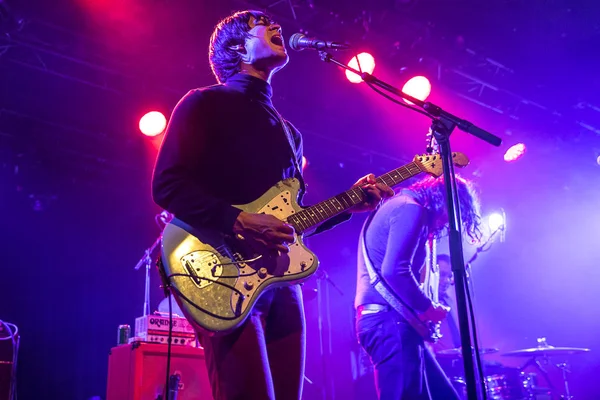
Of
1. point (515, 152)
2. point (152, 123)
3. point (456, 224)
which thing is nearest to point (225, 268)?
point (456, 224)

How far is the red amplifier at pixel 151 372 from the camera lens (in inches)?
186

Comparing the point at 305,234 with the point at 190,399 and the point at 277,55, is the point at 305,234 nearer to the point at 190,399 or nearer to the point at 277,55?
the point at 277,55

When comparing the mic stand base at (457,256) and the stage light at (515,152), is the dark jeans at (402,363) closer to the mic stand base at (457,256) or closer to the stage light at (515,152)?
the mic stand base at (457,256)

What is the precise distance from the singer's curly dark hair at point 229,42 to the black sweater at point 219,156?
0.33 m

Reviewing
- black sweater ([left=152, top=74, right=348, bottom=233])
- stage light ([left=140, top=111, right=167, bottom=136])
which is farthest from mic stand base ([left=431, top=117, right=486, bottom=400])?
stage light ([left=140, top=111, right=167, bottom=136])

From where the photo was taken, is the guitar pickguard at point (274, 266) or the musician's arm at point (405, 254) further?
the musician's arm at point (405, 254)

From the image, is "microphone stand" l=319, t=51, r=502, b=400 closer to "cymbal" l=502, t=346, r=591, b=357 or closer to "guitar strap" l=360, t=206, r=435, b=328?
"guitar strap" l=360, t=206, r=435, b=328

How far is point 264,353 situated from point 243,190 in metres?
0.77

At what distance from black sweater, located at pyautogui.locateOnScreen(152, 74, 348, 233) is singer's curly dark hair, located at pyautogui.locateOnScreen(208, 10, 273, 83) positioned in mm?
327

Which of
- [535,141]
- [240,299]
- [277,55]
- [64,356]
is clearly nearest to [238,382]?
[240,299]

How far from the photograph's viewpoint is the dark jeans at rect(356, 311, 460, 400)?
3.80 meters

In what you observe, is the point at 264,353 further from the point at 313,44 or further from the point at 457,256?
the point at 313,44

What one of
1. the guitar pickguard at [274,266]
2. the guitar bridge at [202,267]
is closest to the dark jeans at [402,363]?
the guitar pickguard at [274,266]

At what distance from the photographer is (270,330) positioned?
7.98ft
